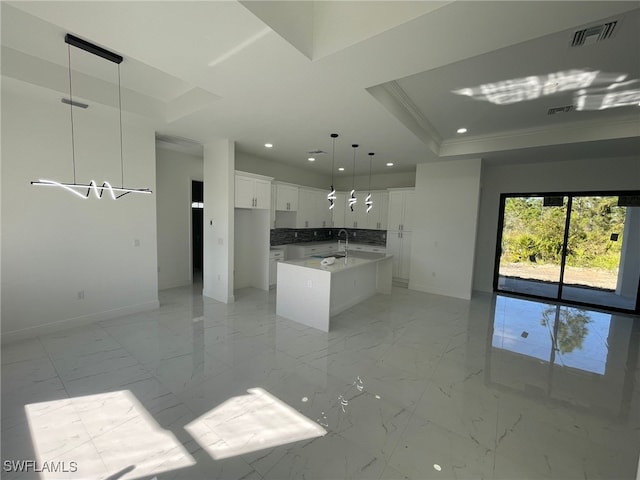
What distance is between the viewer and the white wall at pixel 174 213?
5605 mm

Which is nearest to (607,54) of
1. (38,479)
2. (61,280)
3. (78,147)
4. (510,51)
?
(510,51)

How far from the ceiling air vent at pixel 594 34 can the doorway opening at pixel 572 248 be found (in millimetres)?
4490

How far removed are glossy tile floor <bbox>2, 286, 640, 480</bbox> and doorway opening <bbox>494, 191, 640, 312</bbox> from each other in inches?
70.8

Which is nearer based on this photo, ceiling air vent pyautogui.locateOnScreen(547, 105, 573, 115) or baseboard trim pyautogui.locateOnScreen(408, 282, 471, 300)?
ceiling air vent pyautogui.locateOnScreen(547, 105, 573, 115)

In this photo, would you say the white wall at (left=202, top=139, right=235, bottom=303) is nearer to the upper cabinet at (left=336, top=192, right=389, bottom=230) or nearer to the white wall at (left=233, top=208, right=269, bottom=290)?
the white wall at (left=233, top=208, right=269, bottom=290)

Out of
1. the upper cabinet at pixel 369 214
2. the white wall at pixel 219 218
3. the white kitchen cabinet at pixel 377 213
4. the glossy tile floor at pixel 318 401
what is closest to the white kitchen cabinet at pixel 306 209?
the upper cabinet at pixel 369 214

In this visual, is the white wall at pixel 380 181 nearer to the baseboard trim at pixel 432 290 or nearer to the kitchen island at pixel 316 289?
the baseboard trim at pixel 432 290

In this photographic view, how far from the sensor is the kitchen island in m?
3.97

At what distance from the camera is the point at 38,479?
1.66 metres

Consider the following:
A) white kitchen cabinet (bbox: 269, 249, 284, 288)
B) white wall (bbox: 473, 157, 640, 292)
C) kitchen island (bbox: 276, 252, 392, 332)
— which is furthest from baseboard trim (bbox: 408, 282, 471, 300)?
white kitchen cabinet (bbox: 269, 249, 284, 288)

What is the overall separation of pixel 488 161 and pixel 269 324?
Answer: 5.62m

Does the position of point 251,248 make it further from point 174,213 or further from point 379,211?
point 379,211

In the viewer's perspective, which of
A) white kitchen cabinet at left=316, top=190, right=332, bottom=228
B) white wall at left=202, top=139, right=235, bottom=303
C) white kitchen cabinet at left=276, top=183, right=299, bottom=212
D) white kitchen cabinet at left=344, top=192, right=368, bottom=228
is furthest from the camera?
white kitchen cabinet at left=344, top=192, right=368, bottom=228

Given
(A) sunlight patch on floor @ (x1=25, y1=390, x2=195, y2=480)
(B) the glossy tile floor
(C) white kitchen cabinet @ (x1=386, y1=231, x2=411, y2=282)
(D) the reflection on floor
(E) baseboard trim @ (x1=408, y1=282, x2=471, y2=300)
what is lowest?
(A) sunlight patch on floor @ (x1=25, y1=390, x2=195, y2=480)
